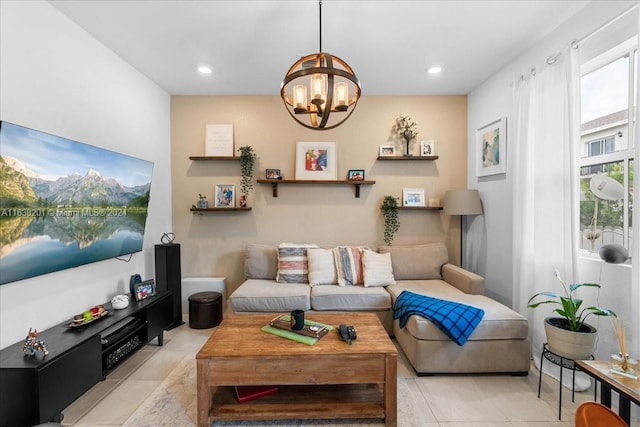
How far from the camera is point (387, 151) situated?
376 centimetres

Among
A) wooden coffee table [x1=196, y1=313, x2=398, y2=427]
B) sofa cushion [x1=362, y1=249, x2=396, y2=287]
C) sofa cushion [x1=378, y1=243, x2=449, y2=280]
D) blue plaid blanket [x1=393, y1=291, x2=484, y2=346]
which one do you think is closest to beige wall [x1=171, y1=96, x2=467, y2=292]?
sofa cushion [x1=378, y1=243, x2=449, y2=280]

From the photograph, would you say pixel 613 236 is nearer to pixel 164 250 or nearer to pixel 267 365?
pixel 267 365

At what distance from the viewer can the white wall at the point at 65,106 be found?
184 centimetres

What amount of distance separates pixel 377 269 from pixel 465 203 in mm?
1256

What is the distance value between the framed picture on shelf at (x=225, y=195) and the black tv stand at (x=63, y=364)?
152 centimetres

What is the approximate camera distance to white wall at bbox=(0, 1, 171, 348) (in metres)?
1.84

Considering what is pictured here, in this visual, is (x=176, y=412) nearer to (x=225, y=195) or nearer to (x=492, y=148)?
(x=225, y=195)

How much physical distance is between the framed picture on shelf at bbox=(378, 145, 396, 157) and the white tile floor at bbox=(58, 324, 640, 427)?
2353mm

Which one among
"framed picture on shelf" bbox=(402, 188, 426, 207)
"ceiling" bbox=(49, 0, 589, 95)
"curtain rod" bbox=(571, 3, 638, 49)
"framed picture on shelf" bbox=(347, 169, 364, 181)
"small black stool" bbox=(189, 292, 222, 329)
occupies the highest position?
"ceiling" bbox=(49, 0, 589, 95)

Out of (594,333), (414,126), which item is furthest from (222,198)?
(594,333)

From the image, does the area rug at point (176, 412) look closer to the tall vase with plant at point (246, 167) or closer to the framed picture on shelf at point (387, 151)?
the tall vase with plant at point (246, 167)

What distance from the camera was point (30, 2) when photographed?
1936 mm

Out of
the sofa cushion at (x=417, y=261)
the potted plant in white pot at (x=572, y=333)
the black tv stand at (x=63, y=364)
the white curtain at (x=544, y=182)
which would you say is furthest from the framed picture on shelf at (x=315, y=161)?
the potted plant in white pot at (x=572, y=333)

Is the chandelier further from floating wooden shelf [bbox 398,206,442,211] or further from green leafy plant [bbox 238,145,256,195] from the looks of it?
floating wooden shelf [bbox 398,206,442,211]
